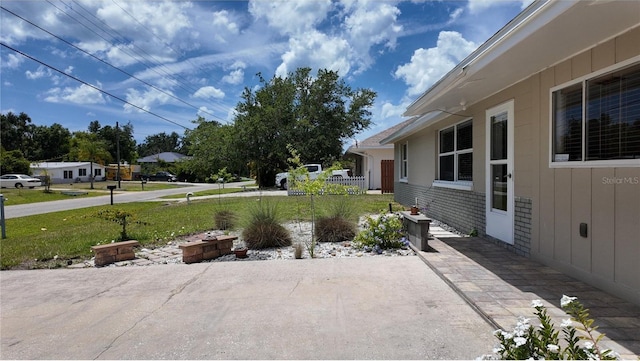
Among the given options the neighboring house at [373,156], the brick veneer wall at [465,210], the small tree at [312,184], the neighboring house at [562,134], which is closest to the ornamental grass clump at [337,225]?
the small tree at [312,184]

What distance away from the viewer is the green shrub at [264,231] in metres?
6.32

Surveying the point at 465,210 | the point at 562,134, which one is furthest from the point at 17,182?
the point at 562,134

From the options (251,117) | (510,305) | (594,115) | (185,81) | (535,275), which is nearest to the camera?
(510,305)

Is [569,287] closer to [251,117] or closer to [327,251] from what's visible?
[327,251]

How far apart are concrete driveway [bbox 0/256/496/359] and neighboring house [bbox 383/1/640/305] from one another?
1.54 m

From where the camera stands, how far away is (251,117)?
2669 centimetres

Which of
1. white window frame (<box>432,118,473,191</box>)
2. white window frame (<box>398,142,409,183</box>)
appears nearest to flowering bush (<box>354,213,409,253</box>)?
white window frame (<box>432,118,473,191</box>)

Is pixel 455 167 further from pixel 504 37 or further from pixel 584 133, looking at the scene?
pixel 504 37

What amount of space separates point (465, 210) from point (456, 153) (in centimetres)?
137

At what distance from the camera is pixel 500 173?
19.0 ft

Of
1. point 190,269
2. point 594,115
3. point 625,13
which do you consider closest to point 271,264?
point 190,269

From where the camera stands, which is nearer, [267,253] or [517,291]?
[517,291]

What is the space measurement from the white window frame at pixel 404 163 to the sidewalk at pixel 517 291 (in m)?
6.73

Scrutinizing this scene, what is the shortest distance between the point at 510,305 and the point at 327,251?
325cm
